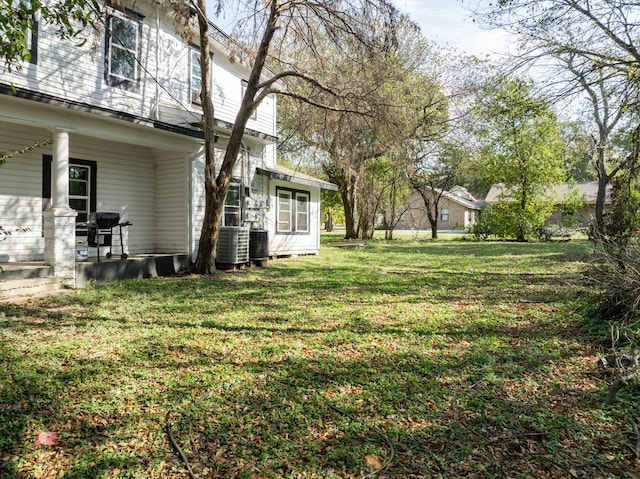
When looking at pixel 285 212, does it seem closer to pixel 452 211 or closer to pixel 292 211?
pixel 292 211

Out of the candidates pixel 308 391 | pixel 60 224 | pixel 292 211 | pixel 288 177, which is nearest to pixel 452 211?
pixel 292 211

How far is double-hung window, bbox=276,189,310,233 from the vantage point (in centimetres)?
1377

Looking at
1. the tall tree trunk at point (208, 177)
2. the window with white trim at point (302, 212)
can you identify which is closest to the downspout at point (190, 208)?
the tall tree trunk at point (208, 177)

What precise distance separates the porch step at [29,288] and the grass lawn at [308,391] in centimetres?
47

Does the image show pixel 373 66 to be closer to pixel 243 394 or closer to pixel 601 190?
pixel 243 394

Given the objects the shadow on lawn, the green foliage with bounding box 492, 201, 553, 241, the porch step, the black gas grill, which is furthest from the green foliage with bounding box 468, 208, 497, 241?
the porch step

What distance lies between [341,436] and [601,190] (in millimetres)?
15663

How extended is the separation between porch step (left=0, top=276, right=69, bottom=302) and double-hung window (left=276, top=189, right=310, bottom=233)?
7.32 meters

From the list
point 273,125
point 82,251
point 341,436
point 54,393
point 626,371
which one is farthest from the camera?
point 273,125

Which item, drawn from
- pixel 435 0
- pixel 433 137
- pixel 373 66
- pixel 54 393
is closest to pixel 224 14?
pixel 373 66

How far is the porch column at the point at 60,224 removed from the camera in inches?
282

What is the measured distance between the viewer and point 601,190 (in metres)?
14.6

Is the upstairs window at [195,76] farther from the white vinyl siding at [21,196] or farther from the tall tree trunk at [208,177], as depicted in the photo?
the white vinyl siding at [21,196]

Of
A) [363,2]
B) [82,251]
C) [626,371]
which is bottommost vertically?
[626,371]
